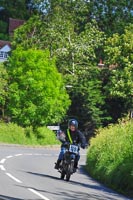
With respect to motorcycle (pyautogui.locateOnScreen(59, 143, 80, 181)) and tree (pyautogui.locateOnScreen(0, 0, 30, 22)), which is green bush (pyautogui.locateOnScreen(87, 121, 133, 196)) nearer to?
motorcycle (pyautogui.locateOnScreen(59, 143, 80, 181))

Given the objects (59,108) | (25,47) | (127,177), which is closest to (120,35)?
(25,47)

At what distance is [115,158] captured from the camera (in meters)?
18.7

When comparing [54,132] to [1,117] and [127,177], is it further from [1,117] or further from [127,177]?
[127,177]

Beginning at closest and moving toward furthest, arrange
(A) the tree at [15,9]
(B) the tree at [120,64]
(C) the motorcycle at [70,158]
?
(C) the motorcycle at [70,158], (B) the tree at [120,64], (A) the tree at [15,9]

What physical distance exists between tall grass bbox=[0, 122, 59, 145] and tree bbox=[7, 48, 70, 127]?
2.94 ft

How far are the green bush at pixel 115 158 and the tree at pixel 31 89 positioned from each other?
26.0 meters

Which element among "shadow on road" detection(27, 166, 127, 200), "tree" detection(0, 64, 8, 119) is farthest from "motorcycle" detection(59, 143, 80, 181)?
"tree" detection(0, 64, 8, 119)

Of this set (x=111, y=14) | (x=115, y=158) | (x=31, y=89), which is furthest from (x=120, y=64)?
(x=115, y=158)

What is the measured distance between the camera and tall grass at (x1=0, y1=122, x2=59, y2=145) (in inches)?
1911

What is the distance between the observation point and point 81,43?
5934 centimetres

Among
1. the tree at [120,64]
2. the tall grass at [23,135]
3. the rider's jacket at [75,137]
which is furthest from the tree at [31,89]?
the rider's jacket at [75,137]

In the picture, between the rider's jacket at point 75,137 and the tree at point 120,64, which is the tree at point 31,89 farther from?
the rider's jacket at point 75,137

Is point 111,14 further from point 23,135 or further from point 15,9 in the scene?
point 15,9

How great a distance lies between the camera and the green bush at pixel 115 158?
16438 millimetres
